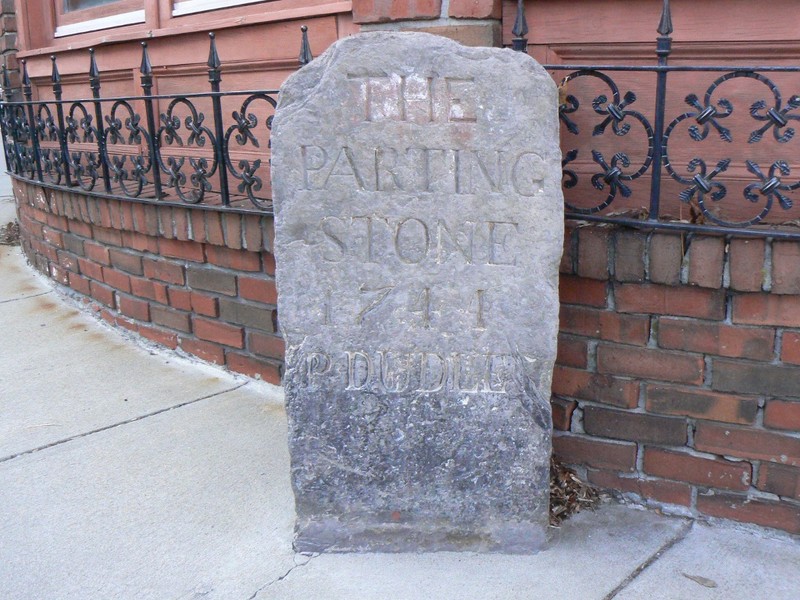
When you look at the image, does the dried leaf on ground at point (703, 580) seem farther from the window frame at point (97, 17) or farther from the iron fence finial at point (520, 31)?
the window frame at point (97, 17)

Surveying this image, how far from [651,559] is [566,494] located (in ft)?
1.12

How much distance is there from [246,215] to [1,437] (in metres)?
1.20

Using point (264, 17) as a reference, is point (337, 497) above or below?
below

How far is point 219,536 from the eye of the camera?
7.30 feet

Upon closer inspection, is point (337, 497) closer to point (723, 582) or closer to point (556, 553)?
point (556, 553)

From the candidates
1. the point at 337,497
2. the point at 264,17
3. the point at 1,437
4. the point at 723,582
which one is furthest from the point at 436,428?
the point at 264,17

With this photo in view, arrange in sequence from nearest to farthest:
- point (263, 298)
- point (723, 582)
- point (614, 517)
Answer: point (723, 582) → point (614, 517) → point (263, 298)

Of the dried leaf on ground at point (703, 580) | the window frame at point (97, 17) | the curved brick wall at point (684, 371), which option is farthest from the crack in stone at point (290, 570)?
the window frame at point (97, 17)

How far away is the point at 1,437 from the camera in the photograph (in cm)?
280

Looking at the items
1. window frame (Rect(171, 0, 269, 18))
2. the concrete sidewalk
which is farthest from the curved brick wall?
window frame (Rect(171, 0, 269, 18))

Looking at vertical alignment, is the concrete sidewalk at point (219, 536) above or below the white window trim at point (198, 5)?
below

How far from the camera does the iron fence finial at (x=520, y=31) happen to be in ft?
7.26

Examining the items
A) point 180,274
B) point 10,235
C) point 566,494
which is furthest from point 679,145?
point 10,235

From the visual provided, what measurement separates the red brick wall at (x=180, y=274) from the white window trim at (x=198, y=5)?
1004mm
